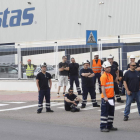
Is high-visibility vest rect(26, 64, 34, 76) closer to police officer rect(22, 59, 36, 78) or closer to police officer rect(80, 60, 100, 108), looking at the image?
police officer rect(22, 59, 36, 78)

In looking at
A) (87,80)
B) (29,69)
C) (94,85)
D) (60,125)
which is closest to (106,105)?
(60,125)

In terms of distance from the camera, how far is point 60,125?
35.1 ft

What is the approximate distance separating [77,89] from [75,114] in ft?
18.7

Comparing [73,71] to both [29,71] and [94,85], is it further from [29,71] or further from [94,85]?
[29,71]

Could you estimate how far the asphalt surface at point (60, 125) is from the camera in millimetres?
9039

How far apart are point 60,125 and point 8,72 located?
12235mm

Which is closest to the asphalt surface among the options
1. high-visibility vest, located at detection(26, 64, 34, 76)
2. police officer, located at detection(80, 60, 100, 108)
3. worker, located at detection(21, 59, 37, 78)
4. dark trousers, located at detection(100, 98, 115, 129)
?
dark trousers, located at detection(100, 98, 115, 129)

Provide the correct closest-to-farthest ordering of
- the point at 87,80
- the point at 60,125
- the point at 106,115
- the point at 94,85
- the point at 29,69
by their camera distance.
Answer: the point at 106,115
the point at 60,125
the point at 87,80
the point at 94,85
the point at 29,69

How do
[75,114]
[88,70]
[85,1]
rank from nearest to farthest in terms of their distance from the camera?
[75,114] < [88,70] < [85,1]

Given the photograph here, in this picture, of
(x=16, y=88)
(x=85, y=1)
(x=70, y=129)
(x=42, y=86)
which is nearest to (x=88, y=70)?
(x=42, y=86)

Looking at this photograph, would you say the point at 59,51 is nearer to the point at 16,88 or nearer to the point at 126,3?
the point at 16,88

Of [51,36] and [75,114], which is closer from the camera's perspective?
[75,114]

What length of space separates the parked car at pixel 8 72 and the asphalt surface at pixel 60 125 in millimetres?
7291

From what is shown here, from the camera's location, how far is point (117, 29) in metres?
28.3
